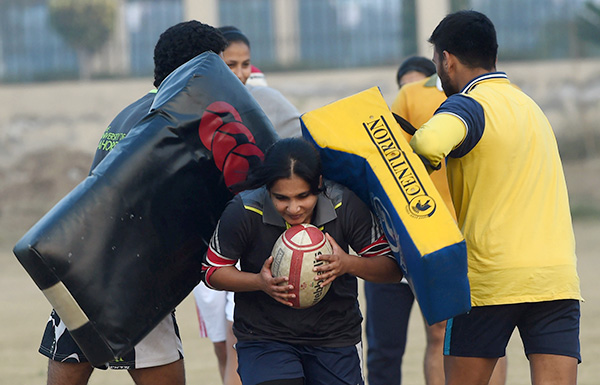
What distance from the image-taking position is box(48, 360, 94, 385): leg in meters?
3.77

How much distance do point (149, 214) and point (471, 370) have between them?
4.93 feet

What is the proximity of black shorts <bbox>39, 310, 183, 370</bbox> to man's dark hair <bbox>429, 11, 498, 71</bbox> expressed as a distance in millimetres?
1696

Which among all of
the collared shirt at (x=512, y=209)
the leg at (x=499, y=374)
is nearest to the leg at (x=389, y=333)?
the leg at (x=499, y=374)

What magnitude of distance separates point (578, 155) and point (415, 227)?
2155cm

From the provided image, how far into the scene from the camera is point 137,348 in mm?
3744

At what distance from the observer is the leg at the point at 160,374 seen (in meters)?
3.79

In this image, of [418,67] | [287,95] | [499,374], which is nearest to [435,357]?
[499,374]

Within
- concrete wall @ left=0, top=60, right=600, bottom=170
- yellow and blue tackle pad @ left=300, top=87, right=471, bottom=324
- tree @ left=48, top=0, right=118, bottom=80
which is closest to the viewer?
yellow and blue tackle pad @ left=300, top=87, right=471, bottom=324

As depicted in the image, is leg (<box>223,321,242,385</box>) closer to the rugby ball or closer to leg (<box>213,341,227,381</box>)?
leg (<box>213,341,227,381</box>)

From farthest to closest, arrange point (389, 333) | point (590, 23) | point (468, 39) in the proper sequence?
1. point (590, 23)
2. point (389, 333)
3. point (468, 39)

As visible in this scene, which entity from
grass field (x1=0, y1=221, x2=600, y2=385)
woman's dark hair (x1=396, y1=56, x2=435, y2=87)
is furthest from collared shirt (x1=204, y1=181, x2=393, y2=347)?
grass field (x1=0, y1=221, x2=600, y2=385)

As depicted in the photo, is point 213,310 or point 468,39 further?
point 213,310

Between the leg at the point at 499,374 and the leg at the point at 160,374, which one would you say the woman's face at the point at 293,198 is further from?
the leg at the point at 499,374

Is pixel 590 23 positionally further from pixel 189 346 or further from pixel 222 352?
pixel 222 352
